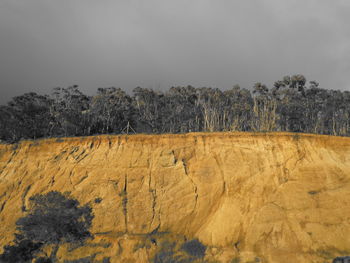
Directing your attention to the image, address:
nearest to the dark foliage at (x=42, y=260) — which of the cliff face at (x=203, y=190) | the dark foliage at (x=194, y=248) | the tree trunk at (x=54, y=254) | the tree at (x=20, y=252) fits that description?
the tree trunk at (x=54, y=254)

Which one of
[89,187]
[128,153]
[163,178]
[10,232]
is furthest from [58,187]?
[163,178]

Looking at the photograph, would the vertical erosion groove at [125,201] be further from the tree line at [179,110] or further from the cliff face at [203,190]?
the tree line at [179,110]

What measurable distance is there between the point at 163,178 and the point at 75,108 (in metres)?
23.8

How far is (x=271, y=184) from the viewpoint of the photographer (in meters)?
21.0

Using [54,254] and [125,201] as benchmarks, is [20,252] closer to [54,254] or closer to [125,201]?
[54,254]

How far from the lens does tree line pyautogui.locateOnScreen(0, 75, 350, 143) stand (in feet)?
122

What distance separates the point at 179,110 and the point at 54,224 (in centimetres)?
2653

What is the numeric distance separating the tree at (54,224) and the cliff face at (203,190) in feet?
2.14

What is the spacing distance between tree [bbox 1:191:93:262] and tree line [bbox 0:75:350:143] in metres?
15.8

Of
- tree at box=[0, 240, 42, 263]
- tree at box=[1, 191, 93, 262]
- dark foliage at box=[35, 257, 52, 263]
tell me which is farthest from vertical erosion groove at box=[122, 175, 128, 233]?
tree at box=[0, 240, 42, 263]

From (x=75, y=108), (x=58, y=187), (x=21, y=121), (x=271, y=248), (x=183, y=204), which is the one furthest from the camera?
(x=75, y=108)

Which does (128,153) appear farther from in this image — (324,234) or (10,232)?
(324,234)

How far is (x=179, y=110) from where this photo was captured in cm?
4269

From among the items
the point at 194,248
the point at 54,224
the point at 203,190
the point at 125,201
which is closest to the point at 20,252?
the point at 54,224
